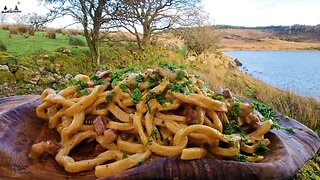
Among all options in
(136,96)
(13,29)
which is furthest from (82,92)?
(13,29)

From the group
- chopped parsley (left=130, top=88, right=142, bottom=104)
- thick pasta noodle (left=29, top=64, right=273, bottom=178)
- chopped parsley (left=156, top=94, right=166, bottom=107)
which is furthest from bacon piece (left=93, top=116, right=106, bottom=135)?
chopped parsley (left=156, top=94, right=166, bottom=107)

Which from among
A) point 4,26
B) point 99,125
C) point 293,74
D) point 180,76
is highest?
point 4,26

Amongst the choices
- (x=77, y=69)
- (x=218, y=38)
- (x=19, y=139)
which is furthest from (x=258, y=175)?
(x=218, y=38)

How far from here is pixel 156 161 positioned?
1.35m

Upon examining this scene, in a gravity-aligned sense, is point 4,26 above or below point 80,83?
above

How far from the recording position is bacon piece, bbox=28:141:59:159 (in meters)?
1.66

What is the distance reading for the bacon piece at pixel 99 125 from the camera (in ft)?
5.80

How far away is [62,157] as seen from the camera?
1.65 metres

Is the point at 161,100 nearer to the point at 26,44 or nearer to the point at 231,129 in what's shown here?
the point at 231,129

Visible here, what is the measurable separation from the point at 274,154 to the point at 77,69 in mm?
6889

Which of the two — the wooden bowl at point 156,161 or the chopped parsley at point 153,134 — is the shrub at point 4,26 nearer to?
the wooden bowl at point 156,161

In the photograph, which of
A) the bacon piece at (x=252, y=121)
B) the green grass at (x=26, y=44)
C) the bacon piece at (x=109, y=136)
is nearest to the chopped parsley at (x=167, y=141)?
the bacon piece at (x=109, y=136)

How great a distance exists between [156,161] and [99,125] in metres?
0.54

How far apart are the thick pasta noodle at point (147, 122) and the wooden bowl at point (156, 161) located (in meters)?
0.06
